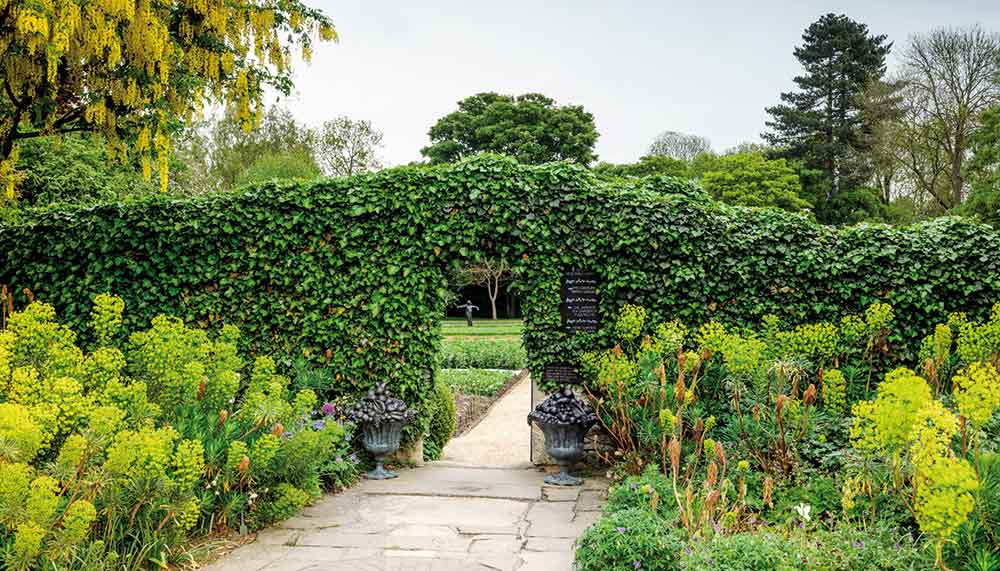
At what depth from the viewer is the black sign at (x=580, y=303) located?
21.8 feet

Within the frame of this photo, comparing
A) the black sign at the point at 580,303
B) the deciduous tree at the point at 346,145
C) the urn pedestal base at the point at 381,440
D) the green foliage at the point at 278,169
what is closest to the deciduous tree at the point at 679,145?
the deciduous tree at the point at 346,145

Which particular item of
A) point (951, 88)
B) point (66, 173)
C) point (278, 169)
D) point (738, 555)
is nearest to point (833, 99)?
point (951, 88)

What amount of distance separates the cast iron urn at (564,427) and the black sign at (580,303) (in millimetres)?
680

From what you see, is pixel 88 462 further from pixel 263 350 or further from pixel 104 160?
pixel 104 160

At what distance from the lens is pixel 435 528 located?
4.92m

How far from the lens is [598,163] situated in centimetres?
3117

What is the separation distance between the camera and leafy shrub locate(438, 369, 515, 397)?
12602 mm

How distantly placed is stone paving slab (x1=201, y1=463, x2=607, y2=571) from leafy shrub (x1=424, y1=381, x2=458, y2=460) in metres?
0.93

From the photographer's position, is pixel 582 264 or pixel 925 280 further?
pixel 582 264

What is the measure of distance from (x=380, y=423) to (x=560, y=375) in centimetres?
169

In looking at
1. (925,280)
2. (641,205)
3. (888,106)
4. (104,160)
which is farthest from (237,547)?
(888,106)

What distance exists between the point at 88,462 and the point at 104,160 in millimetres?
9063

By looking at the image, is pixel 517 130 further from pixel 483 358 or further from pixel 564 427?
pixel 564 427

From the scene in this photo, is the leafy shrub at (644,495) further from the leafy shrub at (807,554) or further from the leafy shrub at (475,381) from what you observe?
the leafy shrub at (475,381)
